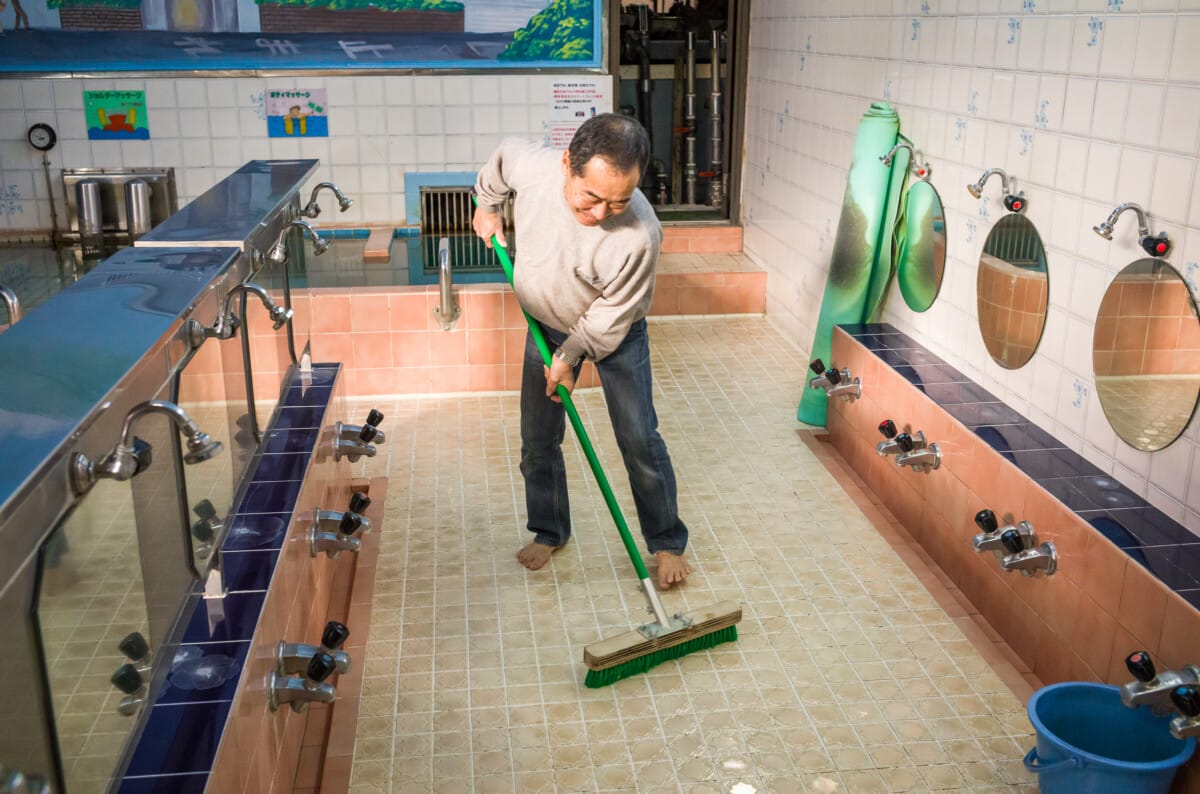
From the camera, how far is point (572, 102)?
636 cm

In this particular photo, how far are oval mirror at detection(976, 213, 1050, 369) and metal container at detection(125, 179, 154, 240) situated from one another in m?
4.39

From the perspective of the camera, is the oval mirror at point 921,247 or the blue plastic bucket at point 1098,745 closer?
the blue plastic bucket at point 1098,745

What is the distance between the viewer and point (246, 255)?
8.36 ft

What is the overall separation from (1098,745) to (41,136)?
5803 mm

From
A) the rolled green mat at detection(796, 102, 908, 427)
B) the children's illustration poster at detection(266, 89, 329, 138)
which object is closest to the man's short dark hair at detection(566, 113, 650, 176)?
the rolled green mat at detection(796, 102, 908, 427)

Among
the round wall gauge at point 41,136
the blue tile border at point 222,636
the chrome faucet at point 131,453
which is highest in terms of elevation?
the round wall gauge at point 41,136

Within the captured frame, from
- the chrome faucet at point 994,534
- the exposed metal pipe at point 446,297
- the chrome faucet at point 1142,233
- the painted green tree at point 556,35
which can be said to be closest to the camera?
the chrome faucet at point 1142,233

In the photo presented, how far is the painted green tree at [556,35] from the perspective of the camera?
20.5 feet

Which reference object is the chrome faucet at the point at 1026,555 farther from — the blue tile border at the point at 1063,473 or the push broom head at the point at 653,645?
the push broom head at the point at 653,645

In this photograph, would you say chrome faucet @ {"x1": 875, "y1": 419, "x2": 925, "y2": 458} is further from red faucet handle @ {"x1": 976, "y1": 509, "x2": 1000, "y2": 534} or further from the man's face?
the man's face

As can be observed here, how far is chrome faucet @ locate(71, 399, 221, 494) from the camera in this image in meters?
1.42

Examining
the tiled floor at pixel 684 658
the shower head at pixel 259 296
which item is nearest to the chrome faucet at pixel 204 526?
the shower head at pixel 259 296

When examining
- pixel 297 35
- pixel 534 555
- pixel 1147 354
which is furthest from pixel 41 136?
pixel 1147 354

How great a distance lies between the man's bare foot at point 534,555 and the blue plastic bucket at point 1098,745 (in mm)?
1527
